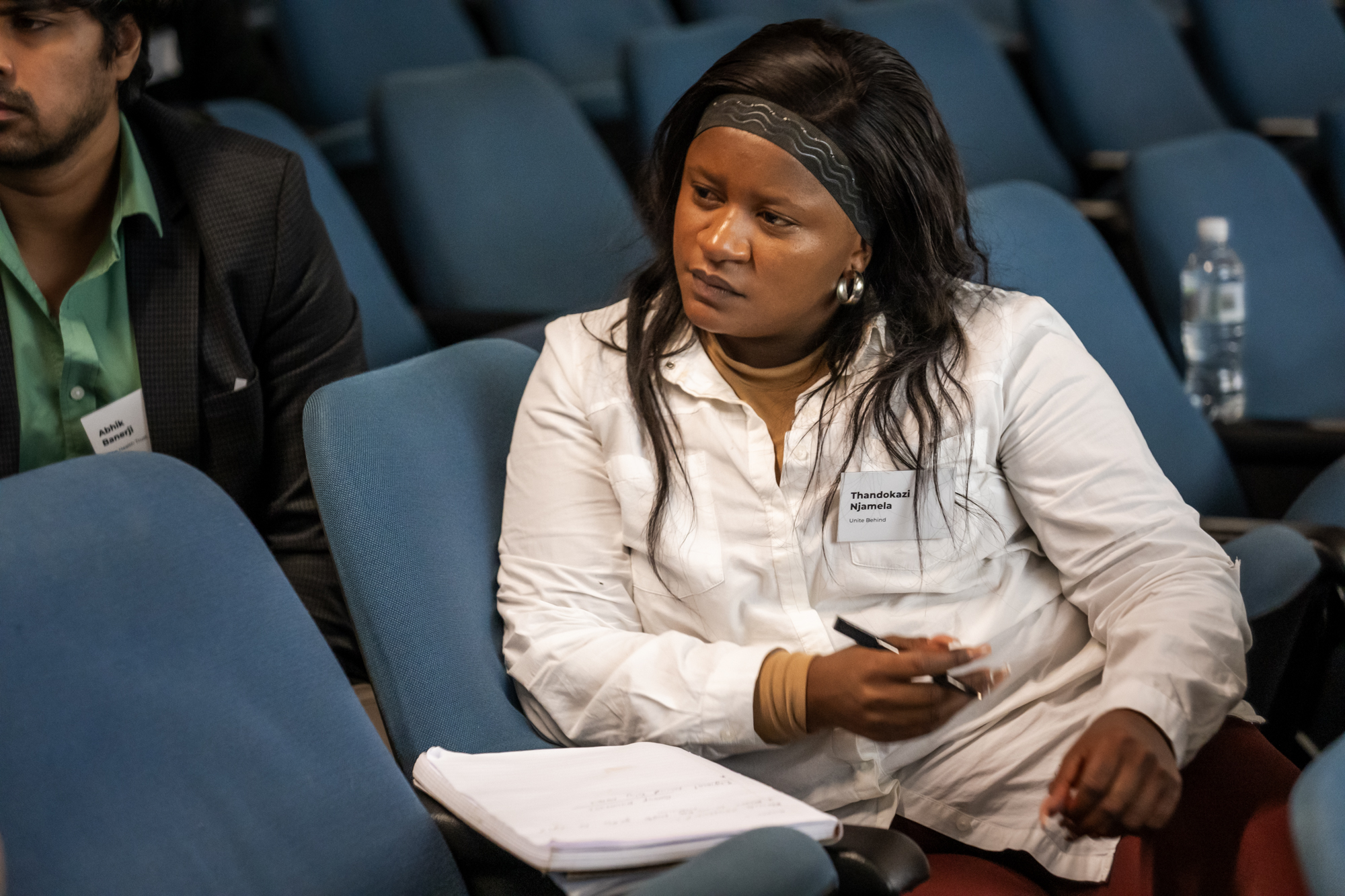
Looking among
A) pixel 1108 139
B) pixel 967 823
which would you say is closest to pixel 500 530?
pixel 967 823

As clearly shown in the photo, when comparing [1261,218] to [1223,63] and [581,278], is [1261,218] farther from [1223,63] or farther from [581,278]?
[1223,63]

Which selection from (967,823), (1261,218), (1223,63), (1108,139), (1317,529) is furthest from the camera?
(1223,63)

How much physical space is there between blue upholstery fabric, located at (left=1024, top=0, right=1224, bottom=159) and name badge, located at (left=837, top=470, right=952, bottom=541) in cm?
216

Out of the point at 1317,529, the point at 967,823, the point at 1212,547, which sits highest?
the point at 1212,547

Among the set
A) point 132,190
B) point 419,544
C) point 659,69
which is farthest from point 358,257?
point 419,544

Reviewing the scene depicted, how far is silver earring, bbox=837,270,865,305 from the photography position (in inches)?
46.9

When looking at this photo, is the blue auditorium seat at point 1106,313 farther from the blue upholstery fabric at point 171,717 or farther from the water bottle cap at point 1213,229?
the blue upholstery fabric at point 171,717

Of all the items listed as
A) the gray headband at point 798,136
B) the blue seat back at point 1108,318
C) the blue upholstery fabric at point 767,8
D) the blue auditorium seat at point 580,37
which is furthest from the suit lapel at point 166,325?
the blue upholstery fabric at point 767,8

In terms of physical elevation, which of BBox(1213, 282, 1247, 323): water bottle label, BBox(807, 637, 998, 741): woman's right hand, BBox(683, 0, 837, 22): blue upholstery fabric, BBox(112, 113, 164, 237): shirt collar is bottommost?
BBox(1213, 282, 1247, 323): water bottle label

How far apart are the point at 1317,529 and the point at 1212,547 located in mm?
353

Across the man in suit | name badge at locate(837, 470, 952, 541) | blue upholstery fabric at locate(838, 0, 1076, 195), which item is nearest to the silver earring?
name badge at locate(837, 470, 952, 541)

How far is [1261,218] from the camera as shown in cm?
223

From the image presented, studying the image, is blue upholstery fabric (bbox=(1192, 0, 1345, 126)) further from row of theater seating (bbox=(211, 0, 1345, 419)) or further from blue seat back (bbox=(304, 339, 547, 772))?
blue seat back (bbox=(304, 339, 547, 772))

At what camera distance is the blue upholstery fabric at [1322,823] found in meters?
0.68
